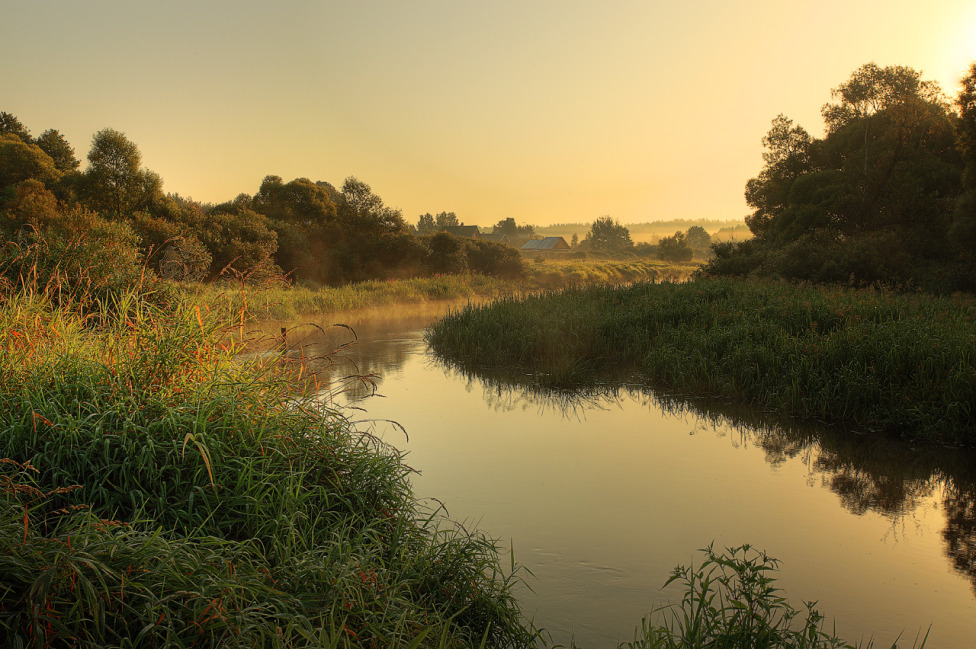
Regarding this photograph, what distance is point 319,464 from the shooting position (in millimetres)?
4242

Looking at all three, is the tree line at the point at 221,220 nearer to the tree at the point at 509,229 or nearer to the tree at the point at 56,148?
the tree at the point at 56,148

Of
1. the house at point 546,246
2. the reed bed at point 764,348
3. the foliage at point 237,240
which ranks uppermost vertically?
the house at point 546,246

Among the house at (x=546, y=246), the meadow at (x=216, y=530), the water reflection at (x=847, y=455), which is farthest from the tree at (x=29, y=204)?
the house at (x=546, y=246)

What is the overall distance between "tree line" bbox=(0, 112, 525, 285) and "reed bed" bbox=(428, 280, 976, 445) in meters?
9.95

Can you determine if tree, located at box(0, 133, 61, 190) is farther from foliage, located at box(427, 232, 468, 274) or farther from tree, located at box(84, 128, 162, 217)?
foliage, located at box(427, 232, 468, 274)

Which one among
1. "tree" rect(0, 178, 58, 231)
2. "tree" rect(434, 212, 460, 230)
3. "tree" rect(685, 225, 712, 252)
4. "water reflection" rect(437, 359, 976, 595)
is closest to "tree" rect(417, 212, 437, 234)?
"tree" rect(434, 212, 460, 230)

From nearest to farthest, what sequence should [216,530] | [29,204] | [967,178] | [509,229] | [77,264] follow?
[216,530] < [77,264] < [967,178] < [29,204] < [509,229]

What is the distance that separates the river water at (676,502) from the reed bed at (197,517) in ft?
1.93

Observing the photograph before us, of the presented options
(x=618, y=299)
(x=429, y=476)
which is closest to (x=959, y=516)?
(x=429, y=476)

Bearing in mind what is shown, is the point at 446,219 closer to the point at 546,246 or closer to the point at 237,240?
the point at 546,246

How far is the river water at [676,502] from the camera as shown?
3.87 meters

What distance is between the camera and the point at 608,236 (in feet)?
260

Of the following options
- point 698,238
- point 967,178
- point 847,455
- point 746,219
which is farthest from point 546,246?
point 847,455

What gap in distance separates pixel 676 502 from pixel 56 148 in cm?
4233
